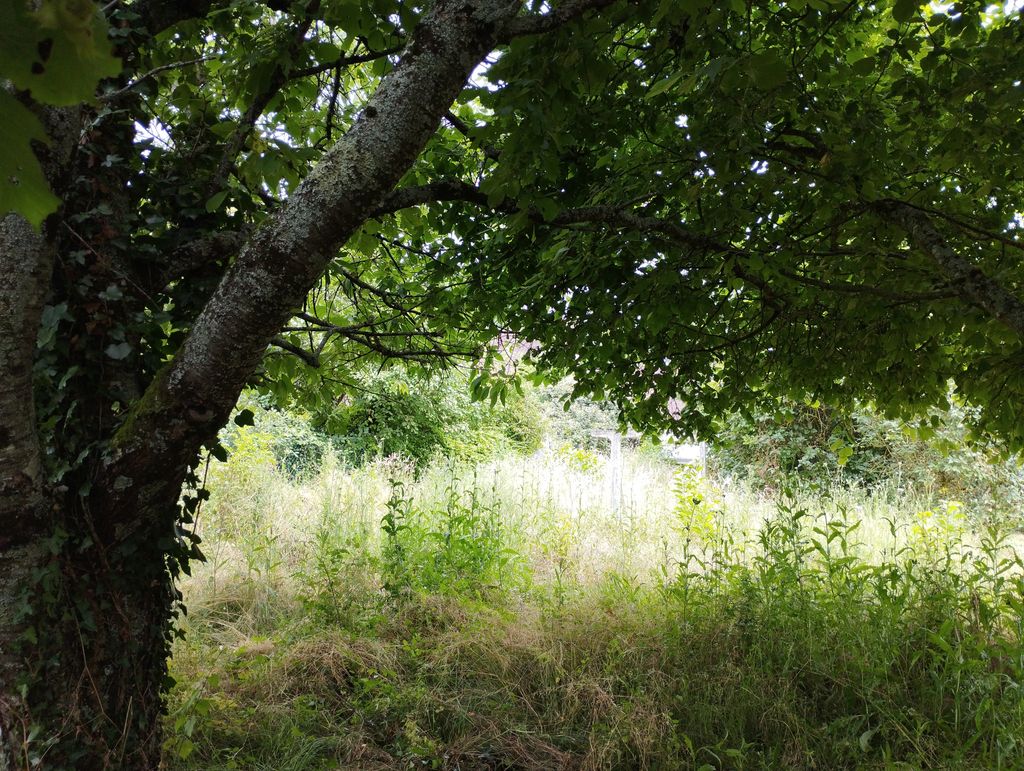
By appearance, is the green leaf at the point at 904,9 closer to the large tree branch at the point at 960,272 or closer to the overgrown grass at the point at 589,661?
the large tree branch at the point at 960,272

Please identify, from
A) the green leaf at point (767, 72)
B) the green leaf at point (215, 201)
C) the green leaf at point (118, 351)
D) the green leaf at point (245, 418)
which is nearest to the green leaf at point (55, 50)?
the green leaf at point (767, 72)

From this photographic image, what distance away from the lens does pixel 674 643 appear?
3.87 meters

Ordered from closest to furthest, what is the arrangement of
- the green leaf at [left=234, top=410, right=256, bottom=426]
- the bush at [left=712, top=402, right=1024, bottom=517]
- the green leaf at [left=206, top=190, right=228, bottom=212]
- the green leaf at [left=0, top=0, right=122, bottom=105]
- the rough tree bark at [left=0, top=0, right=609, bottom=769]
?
1. the green leaf at [left=0, top=0, right=122, bottom=105]
2. the rough tree bark at [left=0, top=0, right=609, bottom=769]
3. the green leaf at [left=206, top=190, right=228, bottom=212]
4. the green leaf at [left=234, top=410, right=256, bottom=426]
5. the bush at [left=712, top=402, right=1024, bottom=517]

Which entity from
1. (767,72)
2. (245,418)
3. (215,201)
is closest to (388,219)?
(215,201)

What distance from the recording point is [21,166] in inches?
26.6

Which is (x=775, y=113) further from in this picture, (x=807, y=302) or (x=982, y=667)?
(x=982, y=667)

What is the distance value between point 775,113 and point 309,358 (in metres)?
2.44

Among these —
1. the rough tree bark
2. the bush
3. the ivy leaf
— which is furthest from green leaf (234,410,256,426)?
the bush

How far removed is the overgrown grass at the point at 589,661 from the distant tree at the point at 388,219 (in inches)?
39.7

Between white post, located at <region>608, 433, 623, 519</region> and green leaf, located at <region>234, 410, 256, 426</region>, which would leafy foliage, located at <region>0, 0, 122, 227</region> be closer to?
green leaf, located at <region>234, 410, 256, 426</region>

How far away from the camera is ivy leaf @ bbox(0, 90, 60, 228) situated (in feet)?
2.15

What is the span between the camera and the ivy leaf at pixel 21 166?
654 mm

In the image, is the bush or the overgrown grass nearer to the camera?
the overgrown grass

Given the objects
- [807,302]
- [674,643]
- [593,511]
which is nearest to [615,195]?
[807,302]
